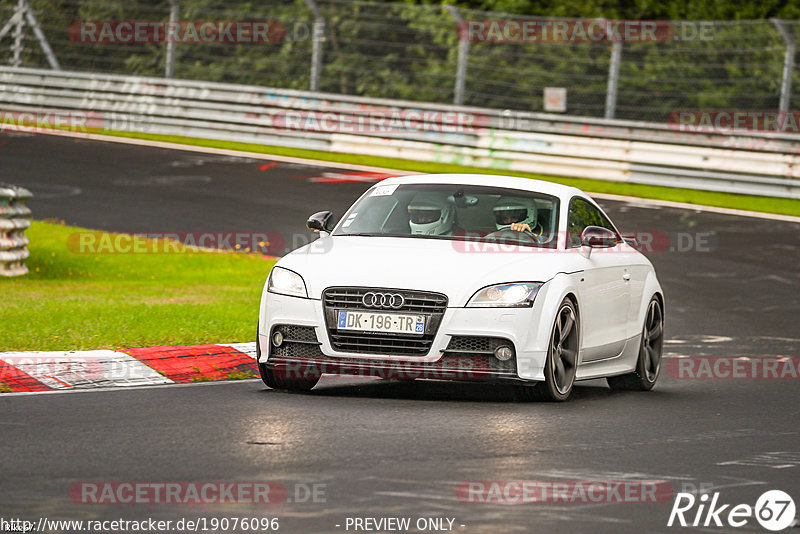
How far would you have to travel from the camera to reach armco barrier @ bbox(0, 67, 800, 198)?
2498cm

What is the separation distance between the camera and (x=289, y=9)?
2969 cm

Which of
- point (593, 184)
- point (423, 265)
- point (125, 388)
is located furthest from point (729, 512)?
point (593, 184)

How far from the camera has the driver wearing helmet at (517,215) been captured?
405 inches

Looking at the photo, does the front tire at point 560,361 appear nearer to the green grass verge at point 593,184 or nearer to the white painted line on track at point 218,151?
the green grass verge at point 593,184

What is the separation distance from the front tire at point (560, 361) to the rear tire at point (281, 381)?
4.55 ft

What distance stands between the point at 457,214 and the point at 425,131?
56.2 ft

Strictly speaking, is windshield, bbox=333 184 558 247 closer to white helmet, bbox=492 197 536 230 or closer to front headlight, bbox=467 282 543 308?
white helmet, bbox=492 197 536 230

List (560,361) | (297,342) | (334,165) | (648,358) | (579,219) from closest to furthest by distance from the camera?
(297,342) → (560,361) → (579,219) → (648,358) → (334,165)

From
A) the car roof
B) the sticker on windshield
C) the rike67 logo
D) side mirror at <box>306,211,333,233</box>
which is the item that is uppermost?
the car roof

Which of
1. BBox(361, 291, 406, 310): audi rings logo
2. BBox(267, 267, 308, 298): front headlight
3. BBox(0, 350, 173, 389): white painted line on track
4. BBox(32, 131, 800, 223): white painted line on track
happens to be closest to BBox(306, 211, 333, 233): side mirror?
BBox(267, 267, 308, 298): front headlight

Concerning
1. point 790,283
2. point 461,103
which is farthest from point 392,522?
point 461,103

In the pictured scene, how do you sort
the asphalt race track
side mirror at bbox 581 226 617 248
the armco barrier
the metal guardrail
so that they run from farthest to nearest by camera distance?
1. the armco barrier
2. the metal guardrail
3. side mirror at bbox 581 226 617 248
4. the asphalt race track

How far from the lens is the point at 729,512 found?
6453 mm

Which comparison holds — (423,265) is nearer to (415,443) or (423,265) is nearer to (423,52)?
(415,443)
